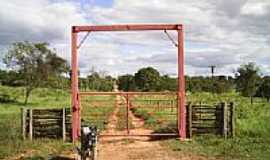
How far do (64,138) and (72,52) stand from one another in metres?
3.09

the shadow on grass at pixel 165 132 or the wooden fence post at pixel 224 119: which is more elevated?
the wooden fence post at pixel 224 119

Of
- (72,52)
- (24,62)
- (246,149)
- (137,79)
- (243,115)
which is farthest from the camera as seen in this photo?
(137,79)

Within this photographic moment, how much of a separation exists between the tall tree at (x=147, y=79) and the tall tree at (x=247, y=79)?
1112 cm

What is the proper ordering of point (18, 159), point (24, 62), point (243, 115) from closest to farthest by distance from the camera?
point (18, 159), point (243, 115), point (24, 62)

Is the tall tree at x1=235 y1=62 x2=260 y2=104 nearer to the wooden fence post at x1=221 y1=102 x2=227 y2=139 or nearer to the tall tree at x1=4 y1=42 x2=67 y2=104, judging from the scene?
the tall tree at x1=4 y1=42 x2=67 y2=104

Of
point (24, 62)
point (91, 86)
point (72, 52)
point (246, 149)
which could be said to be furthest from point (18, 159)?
point (91, 86)

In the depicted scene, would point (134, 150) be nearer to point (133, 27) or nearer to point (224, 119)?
point (224, 119)

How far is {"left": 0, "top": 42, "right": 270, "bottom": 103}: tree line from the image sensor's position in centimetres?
5473

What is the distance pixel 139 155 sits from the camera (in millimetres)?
16312

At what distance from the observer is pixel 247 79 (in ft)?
241

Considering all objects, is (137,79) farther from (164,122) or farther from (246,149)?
(246,149)

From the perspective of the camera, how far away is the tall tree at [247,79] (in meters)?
72.2

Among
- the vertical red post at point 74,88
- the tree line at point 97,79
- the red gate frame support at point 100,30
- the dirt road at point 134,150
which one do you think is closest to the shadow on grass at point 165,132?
the dirt road at point 134,150

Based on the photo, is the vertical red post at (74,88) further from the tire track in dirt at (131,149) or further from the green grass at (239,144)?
the green grass at (239,144)
